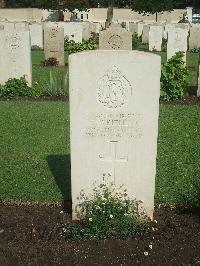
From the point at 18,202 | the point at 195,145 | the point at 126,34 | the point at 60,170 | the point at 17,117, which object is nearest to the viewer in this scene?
the point at 18,202

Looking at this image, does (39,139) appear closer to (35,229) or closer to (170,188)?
(170,188)

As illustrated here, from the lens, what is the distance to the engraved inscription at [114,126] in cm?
420

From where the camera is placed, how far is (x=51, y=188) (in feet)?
18.0

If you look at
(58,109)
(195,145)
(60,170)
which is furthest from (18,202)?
(58,109)

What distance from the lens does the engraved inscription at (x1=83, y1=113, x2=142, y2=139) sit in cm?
420

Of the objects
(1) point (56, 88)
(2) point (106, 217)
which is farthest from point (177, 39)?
(2) point (106, 217)

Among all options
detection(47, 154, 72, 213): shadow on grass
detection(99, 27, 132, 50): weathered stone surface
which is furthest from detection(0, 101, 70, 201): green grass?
detection(99, 27, 132, 50): weathered stone surface

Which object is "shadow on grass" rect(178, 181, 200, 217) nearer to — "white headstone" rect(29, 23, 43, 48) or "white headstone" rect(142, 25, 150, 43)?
"white headstone" rect(29, 23, 43, 48)

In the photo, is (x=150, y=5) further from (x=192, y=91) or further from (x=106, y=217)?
(x=106, y=217)

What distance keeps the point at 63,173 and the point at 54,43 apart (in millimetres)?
11075

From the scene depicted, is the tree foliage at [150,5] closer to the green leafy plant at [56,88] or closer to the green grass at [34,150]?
the green leafy plant at [56,88]

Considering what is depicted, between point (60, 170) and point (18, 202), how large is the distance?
1191 mm

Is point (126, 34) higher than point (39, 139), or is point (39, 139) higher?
point (126, 34)

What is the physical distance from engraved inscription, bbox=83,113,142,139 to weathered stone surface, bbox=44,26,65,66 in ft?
40.5
